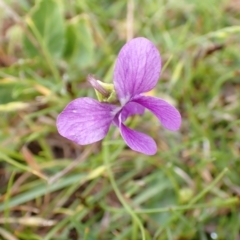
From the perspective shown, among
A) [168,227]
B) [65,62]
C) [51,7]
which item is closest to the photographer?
[168,227]

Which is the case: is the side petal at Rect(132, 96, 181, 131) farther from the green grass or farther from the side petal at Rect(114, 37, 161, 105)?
the green grass

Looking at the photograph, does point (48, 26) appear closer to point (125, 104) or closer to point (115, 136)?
point (115, 136)

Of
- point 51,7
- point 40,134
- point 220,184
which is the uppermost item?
point 51,7

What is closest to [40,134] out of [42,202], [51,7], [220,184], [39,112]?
[39,112]

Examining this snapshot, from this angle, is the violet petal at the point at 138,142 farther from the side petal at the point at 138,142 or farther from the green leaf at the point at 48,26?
the green leaf at the point at 48,26

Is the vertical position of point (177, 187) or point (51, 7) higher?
point (51, 7)

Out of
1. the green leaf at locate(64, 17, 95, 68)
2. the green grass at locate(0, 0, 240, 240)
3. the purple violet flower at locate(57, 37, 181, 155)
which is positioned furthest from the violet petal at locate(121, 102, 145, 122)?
the green leaf at locate(64, 17, 95, 68)

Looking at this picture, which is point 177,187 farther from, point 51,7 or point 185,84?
point 51,7
